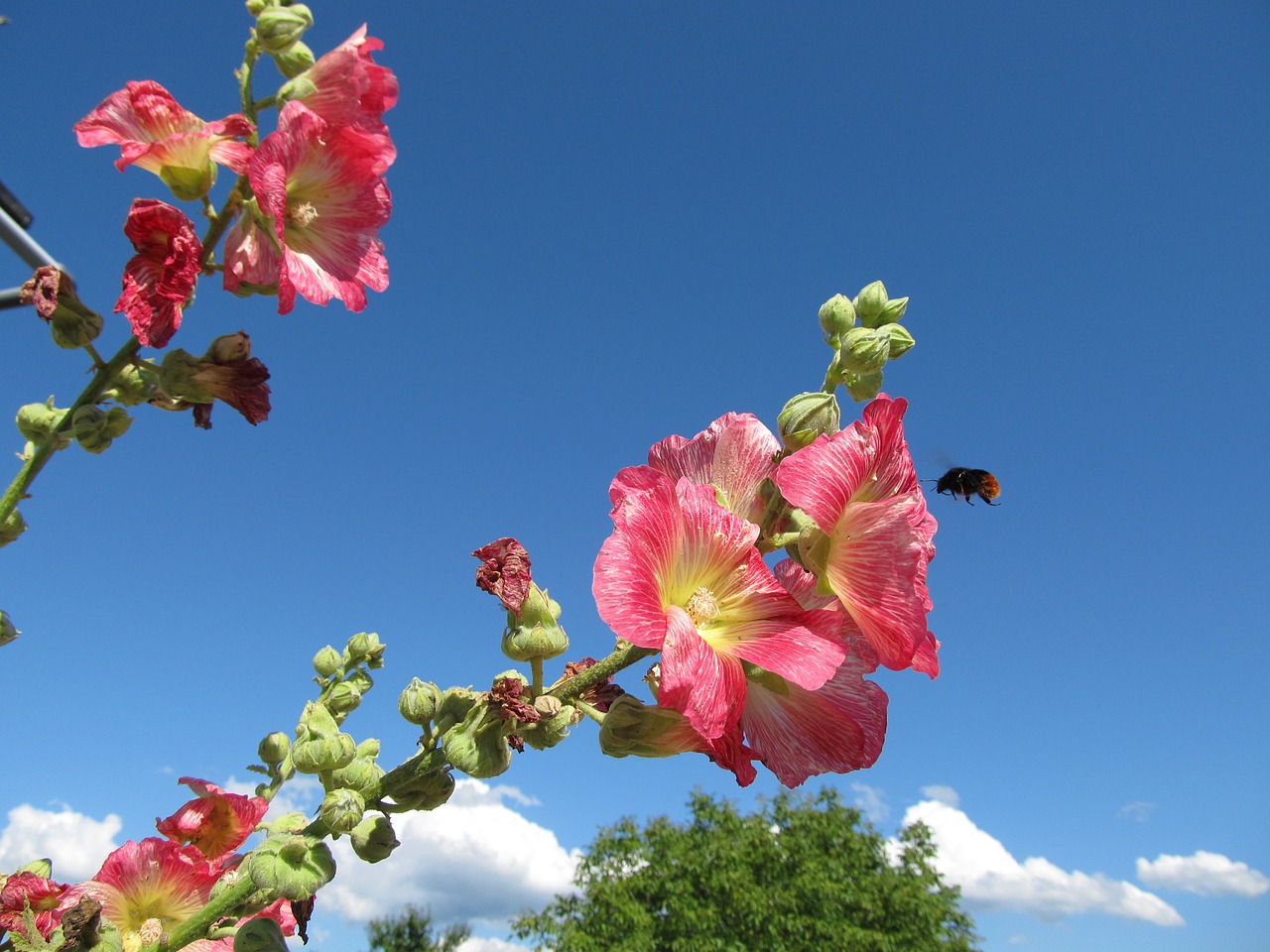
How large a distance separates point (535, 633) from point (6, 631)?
2.74ft

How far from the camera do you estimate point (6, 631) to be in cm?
133

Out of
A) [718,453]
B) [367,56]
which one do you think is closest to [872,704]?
[718,453]

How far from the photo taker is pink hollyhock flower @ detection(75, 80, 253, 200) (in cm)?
139

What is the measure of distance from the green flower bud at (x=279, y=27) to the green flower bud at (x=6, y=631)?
3.36ft

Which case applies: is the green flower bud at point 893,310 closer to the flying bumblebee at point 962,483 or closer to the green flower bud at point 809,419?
the green flower bud at point 809,419

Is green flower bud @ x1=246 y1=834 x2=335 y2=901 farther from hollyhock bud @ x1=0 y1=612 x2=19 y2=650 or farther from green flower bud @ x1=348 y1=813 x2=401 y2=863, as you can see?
hollyhock bud @ x1=0 y1=612 x2=19 y2=650

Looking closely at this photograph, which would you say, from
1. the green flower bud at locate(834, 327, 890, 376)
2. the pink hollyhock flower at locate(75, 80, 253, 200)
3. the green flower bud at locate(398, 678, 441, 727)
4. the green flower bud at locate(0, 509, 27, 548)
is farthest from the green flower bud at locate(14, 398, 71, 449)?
the green flower bud at locate(834, 327, 890, 376)

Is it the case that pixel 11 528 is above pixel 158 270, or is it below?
below

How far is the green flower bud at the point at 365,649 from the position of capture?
2.24 m

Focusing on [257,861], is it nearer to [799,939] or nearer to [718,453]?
[718,453]

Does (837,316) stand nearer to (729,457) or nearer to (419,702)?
(729,457)

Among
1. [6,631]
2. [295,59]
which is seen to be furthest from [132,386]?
[295,59]

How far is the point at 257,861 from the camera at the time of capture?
47.7 inches

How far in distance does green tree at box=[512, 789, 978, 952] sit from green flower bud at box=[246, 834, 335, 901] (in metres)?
22.2
